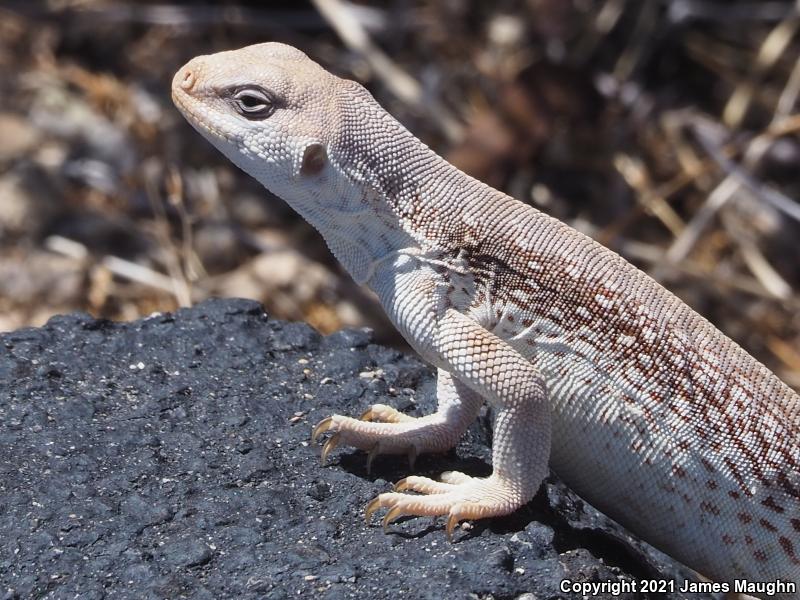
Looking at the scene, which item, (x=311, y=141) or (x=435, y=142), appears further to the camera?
(x=435, y=142)

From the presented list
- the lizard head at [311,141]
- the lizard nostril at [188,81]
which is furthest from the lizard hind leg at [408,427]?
the lizard nostril at [188,81]

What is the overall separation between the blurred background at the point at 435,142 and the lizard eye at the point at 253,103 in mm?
2677

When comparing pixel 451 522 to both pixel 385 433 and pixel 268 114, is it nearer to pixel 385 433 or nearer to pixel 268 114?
pixel 385 433

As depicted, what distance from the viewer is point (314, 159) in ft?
11.7

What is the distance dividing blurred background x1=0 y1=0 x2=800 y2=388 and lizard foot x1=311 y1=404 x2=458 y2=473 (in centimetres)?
293

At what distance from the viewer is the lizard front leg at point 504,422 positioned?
10.9ft

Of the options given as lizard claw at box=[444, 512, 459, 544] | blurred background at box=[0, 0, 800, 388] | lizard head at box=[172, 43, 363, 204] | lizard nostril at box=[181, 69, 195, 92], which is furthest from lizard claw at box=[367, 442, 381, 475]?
blurred background at box=[0, 0, 800, 388]

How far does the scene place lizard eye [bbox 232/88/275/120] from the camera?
3.59 meters

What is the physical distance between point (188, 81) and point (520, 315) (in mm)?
1395

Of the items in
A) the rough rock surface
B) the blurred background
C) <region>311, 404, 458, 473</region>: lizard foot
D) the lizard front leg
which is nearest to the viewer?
the rough rock surface

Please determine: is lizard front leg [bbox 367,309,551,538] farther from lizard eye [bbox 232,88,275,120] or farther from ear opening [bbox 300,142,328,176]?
lizard eye [bbox 232,88,275,120]

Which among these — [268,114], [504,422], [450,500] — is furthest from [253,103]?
[450,500]

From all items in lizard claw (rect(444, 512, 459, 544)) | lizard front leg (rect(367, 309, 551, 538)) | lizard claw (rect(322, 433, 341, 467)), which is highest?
lizard front leg (rect(367, 309, 551, 538))

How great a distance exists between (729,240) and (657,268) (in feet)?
2.64
